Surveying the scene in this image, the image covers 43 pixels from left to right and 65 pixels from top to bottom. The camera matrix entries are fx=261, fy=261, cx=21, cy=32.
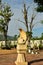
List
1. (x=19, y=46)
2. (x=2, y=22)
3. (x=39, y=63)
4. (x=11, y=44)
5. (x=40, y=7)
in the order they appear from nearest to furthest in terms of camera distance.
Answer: (x=19, y=46)
(x=39, y=63)
(x=40, y=7)
(x=2, y=22)
(x=11, y=44)

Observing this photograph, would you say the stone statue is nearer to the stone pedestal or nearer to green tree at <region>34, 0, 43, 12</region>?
the stone pedestal

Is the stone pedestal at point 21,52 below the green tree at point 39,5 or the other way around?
below

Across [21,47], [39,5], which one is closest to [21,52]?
[21,47]

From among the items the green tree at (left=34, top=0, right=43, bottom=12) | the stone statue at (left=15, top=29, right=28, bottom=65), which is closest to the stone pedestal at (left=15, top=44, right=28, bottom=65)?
the stone statue at (left=15, top=29, right=28, bottom=65)

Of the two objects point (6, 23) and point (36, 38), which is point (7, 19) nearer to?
point (6, 23)

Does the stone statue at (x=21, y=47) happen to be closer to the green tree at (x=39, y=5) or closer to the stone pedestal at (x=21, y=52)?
the stone pedestal at (x=21, y=52)

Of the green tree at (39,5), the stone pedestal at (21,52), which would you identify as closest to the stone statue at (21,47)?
the stone pedestal at (21,52)

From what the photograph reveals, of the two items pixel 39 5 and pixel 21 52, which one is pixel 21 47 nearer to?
pixel 21 52

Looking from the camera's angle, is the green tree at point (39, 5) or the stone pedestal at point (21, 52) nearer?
the stone pedestal at point (21, 52)

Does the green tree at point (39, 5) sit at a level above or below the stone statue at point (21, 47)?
above

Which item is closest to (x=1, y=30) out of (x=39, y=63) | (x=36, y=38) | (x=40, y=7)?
(x=36, y=38)

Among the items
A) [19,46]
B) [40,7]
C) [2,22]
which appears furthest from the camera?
[2,22]

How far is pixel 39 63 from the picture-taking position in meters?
13.0

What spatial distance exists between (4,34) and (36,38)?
209 inches
